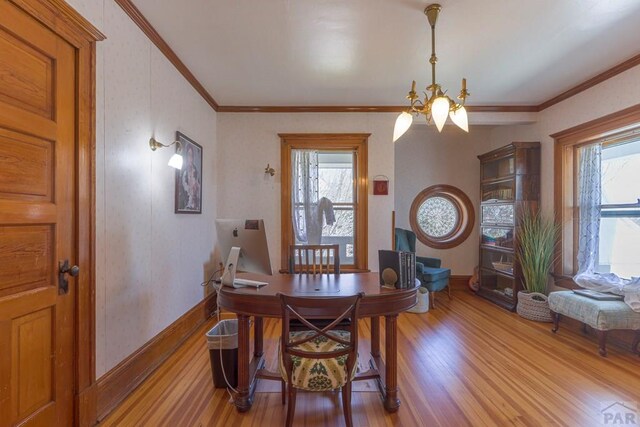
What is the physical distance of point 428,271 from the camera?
13.7ft

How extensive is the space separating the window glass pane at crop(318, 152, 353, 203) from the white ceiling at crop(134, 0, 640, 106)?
0.90 m

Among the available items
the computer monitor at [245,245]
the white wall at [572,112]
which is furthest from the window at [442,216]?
the computer monitor at [245,245]

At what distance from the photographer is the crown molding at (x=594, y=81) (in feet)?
9.40

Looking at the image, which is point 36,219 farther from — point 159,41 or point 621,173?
point 621,173

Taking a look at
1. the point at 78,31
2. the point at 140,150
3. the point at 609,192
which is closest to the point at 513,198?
the point at 609,192

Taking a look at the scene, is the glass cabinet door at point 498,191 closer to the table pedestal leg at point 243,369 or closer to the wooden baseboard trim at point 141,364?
the table pedestal leg at point 243,369

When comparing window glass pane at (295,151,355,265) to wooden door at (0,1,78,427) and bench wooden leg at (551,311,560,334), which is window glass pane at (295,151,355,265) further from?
wooden door at (0,1,78,427)

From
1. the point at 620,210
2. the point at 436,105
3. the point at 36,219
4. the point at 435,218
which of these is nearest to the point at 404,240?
the point at 435,218

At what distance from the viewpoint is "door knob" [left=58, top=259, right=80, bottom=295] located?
5.31 ft

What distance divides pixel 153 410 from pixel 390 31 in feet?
10.6

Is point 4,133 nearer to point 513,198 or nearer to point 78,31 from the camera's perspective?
point 78,31

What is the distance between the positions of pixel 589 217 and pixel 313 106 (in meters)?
3.56

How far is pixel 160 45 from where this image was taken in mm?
2551

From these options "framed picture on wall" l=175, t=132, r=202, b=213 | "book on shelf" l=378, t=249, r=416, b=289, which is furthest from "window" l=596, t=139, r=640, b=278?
"framed picture on wall" l=175, t=132, r=202, b=213
